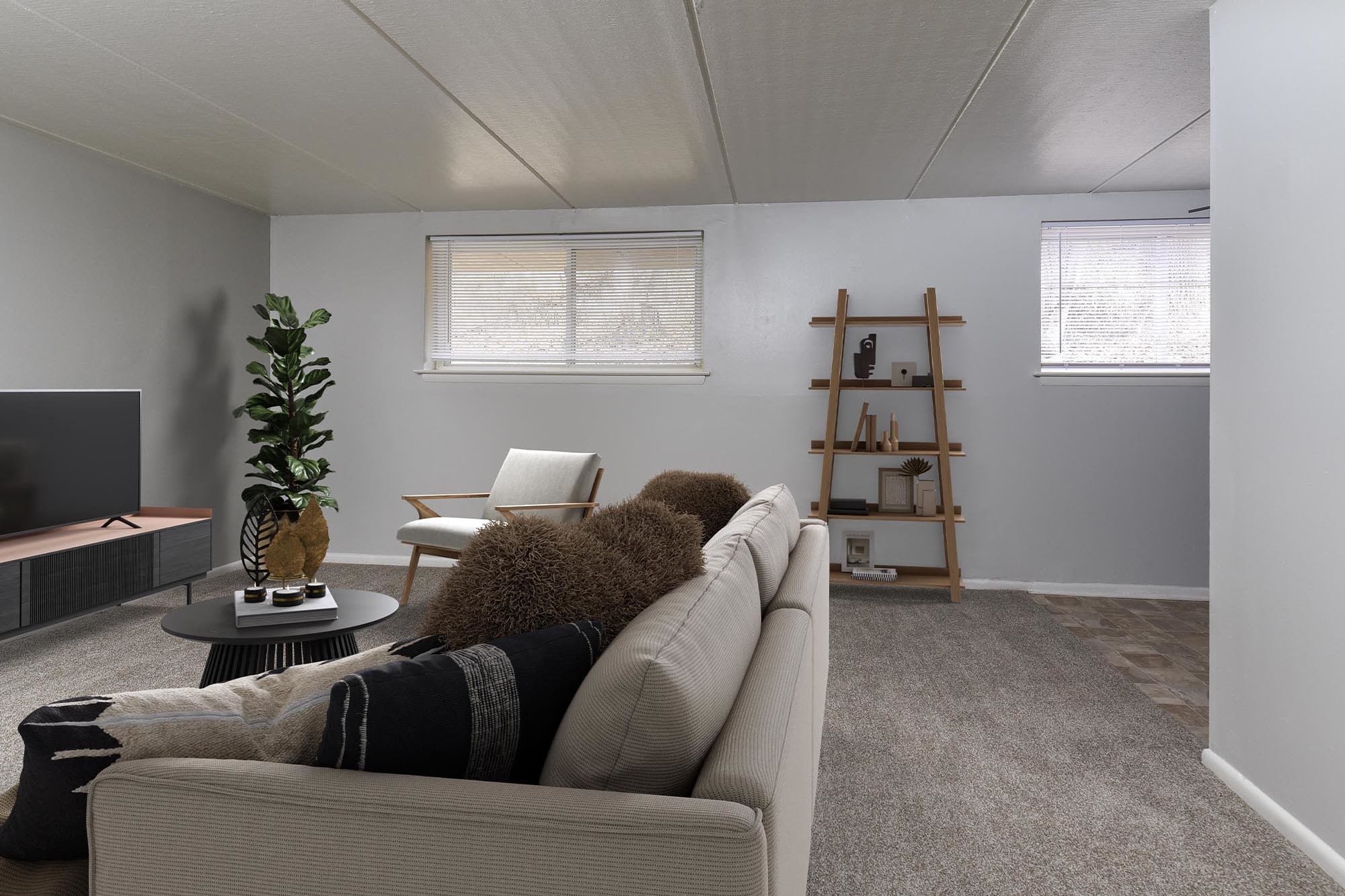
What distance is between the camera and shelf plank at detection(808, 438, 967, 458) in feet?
16.4

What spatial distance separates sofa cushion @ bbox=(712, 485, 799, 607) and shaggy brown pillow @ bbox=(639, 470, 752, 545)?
0.07 m

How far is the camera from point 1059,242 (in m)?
5.21

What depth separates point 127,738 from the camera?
1047 mm

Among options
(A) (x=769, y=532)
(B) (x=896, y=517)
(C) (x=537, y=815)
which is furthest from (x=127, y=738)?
(B) (x=896, y=517)

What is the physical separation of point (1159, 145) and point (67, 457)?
17.7 ft

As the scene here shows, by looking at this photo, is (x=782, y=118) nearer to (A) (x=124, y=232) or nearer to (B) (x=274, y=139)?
(B) (x=274, y=139)

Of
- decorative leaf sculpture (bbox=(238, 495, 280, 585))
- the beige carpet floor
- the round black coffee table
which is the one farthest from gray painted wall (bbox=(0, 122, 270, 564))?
the round black coffee table

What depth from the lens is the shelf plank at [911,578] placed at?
503cm

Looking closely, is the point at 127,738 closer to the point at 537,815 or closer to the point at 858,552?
the point at 537,815

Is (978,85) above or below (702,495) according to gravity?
above

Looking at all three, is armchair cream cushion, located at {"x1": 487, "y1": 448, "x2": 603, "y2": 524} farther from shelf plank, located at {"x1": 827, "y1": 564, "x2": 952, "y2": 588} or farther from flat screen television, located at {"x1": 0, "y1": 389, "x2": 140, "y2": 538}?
flat screen television, located at {"x1": 0, "y1": 389, "x2": 140, "y2": 538}

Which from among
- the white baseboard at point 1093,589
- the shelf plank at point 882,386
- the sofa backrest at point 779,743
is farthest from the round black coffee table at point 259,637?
the white baseboard at point 1093,589

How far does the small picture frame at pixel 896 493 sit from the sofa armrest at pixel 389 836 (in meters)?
4.38

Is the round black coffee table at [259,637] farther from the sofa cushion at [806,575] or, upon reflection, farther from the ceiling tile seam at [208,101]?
the ceiling tile seam at [208,101]
